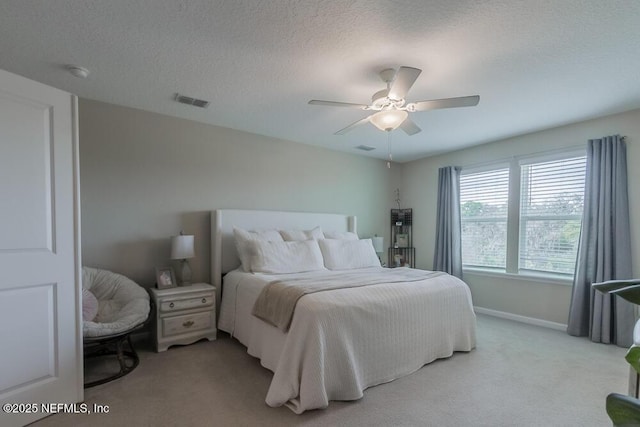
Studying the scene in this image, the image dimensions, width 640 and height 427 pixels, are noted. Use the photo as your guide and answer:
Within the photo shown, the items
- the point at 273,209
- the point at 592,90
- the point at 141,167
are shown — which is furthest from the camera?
the point at 273,209

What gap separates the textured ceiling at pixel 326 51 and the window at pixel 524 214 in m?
0.86

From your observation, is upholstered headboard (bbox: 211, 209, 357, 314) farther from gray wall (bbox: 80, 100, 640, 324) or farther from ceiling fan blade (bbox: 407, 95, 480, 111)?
ceiling fan blade (bbox: 407, 95, 480, 111)

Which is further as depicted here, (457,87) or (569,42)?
(457,87)

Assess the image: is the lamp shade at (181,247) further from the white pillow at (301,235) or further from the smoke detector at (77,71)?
the smoke detector at (77,71)

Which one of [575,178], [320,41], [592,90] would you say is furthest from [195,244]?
[575,178]

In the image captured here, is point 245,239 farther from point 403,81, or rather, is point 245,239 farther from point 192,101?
point 403,81

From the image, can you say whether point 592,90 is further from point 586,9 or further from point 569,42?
point 586,9

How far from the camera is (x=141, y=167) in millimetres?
3355

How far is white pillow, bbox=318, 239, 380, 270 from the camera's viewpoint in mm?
3834

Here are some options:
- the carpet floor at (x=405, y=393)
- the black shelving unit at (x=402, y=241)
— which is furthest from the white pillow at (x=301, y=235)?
the black shelving unit at (x=402, y=241)

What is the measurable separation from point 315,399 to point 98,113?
3.33m

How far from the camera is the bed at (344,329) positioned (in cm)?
205

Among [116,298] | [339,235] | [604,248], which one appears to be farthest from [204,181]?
[604,248]

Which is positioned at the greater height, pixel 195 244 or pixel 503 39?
pixel 503 39
